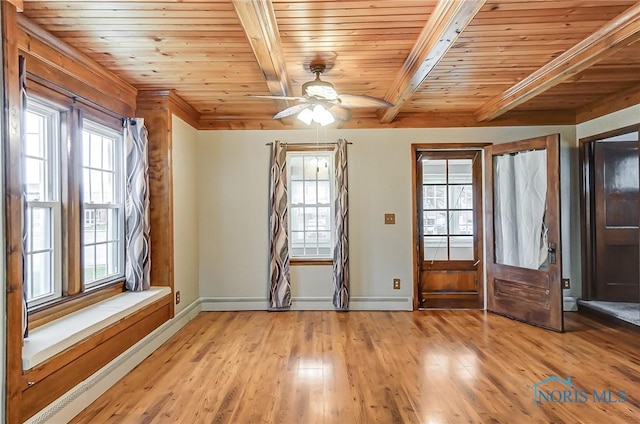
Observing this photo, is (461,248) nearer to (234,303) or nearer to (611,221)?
(611,221)

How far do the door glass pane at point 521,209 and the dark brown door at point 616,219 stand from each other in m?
0.92

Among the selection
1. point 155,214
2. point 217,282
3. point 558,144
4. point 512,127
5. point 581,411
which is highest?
point 512,127

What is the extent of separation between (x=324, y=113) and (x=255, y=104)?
1370 millimetres

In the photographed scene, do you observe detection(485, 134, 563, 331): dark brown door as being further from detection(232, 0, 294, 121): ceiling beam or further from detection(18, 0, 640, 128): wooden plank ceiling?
detection(232, 0, 294, 121): ceiling beam

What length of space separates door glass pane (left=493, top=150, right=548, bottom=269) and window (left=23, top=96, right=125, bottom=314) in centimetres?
420

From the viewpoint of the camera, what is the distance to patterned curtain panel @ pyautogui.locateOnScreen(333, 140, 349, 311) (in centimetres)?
443

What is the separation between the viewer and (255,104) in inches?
159

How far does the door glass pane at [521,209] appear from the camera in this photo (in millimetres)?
3920

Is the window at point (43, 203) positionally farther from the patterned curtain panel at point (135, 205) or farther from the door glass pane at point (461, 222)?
the door glass pane at point (461, 222)

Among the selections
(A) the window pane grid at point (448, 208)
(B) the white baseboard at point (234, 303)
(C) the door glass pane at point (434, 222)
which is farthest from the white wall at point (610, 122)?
(B) the white baseboard at point (234, 303)

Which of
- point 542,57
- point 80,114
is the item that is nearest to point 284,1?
point 80,114

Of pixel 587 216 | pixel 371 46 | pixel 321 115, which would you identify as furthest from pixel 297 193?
pixel 587 216

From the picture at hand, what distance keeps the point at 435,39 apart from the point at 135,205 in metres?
2.83

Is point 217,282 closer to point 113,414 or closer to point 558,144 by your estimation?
point 113,414
